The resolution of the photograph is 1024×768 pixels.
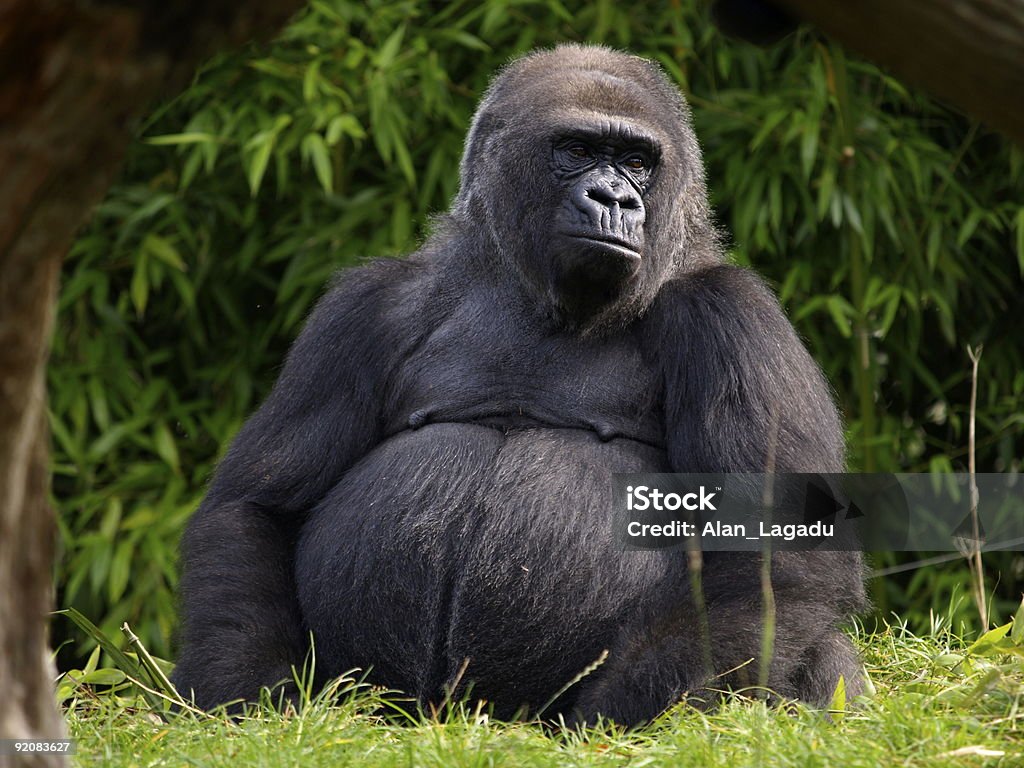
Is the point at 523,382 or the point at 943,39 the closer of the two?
the point at 943,39

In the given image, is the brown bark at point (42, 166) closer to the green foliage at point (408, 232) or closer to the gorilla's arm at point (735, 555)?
the gorilla's arm at point (735, 555)

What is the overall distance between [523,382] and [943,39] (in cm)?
226

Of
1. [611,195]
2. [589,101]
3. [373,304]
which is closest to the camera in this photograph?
[611,195]

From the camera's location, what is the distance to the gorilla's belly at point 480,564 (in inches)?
142

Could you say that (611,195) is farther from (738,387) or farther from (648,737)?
(648,737)

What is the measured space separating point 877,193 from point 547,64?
69.0 inches

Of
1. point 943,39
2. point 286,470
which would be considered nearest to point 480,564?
point 286,470

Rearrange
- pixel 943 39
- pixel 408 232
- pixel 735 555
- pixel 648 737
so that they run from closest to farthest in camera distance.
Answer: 1. pixel 943 39
2. pixel 648 737
3. pixel 735 555
4. pixel 408 232

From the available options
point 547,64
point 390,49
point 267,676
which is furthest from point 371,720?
point 390,49

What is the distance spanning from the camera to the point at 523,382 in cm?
392

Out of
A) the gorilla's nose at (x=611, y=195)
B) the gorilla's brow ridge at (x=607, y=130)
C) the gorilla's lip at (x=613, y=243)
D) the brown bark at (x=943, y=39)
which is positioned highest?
Result: the brown bark at (x=943, y=39)

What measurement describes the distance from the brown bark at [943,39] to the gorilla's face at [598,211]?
6.23 feet

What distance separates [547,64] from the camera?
4.29 m

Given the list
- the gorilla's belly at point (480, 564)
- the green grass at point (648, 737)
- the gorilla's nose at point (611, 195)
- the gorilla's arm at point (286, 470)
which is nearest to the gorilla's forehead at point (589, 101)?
the gorilla's nose at point (611, 195)
